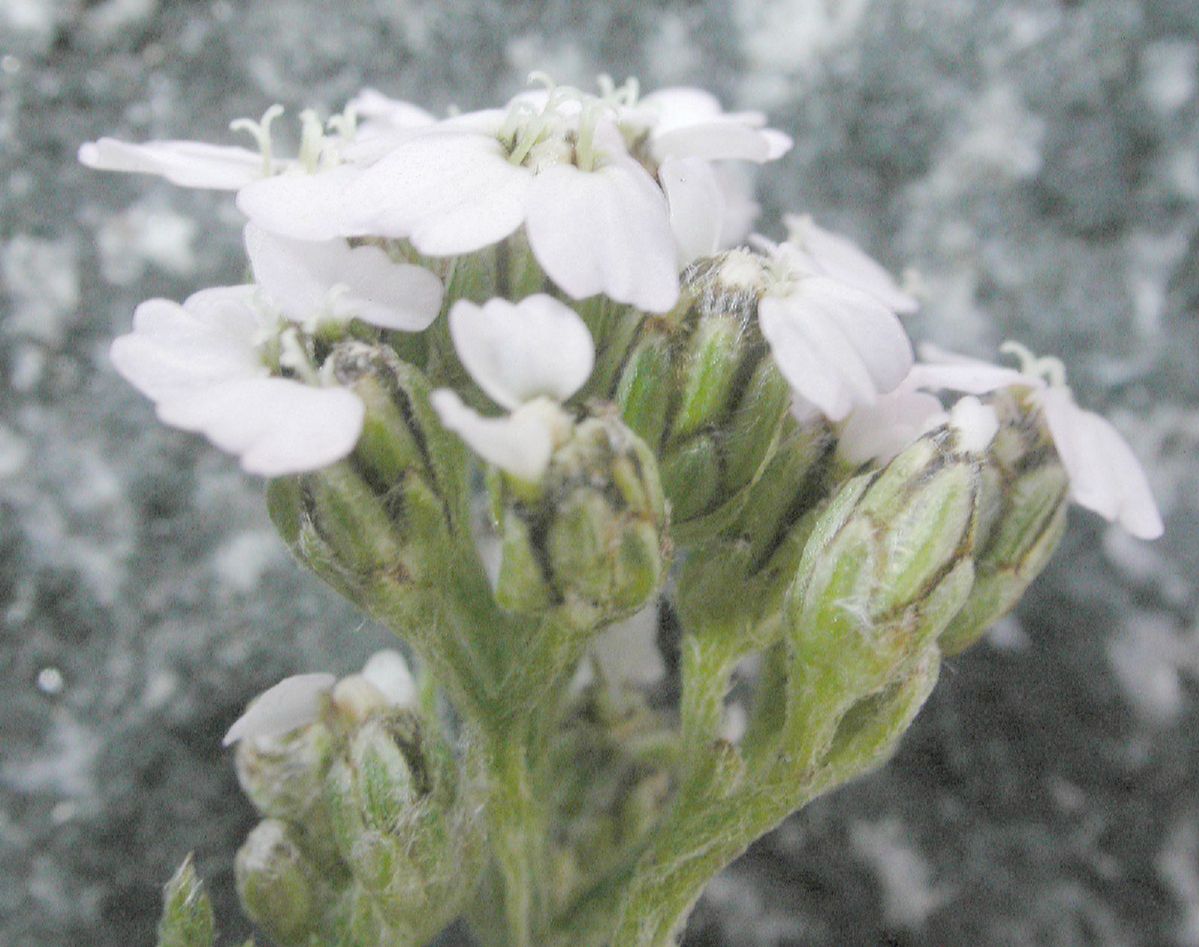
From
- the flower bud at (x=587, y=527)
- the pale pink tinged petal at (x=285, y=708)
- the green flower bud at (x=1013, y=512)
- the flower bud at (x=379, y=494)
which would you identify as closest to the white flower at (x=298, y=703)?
the pale pink tinged petal at (x=285, y=708)

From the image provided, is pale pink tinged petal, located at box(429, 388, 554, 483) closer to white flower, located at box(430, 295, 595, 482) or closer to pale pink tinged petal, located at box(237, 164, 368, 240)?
white flower, located at box(430, 295, 595, 482)

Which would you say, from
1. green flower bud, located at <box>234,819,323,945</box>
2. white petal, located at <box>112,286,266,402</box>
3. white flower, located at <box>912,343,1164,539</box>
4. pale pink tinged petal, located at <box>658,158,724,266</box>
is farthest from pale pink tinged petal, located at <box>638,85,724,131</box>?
green flower bud, located at <box>234,819,323,945</box>

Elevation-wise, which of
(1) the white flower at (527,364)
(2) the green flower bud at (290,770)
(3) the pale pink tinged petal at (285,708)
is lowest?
(2) the green flower bud at (290,770)

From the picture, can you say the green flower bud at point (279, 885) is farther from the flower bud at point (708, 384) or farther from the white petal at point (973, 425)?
the white petal at point (973, 425)

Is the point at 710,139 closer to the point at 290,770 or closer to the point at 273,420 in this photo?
the point at 273,420

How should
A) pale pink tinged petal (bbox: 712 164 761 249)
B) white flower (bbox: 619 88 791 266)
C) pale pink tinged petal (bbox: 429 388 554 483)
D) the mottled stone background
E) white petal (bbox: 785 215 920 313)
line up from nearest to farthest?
pale pink tinged petal (bbox: 429 388 554 483), white flower (bbox: 619 88 791 266), white petal (bbox: 785 215 920 313), pale pink tinged petal (bbox: 712 164 761 249), the mottled stone background

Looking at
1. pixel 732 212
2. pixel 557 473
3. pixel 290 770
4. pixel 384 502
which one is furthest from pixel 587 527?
pixel 732 212
